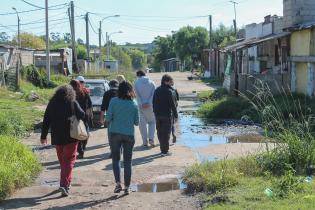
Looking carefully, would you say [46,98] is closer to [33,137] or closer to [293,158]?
[33,137]

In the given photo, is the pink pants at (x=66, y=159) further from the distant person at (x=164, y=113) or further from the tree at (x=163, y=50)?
the tree at (x=163, y=50)

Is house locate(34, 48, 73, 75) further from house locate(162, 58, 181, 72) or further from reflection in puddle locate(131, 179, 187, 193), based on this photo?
house locate(162, 58, 181, 72)

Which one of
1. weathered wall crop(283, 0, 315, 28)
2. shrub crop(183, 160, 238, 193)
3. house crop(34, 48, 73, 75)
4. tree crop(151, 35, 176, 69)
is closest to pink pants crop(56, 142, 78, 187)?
shrub crop(183, 160, 238, 193)

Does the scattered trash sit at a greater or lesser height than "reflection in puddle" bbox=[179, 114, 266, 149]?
greater

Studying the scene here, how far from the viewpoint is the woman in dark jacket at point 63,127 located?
28.1ft

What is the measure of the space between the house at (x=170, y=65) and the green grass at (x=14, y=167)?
83172 millimetres

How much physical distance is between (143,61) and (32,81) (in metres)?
104

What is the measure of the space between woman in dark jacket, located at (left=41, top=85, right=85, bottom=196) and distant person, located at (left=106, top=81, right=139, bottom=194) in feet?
1.99

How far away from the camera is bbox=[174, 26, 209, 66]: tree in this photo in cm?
8325

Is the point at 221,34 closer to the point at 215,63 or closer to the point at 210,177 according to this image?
the point at 215,63

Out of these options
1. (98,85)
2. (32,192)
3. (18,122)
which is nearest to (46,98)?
(98,85)

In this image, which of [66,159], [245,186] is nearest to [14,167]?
[66,159]

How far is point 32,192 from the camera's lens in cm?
890

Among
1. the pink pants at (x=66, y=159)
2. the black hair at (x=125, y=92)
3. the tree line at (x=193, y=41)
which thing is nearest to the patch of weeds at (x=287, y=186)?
the black hair at (x=125, y=92)
